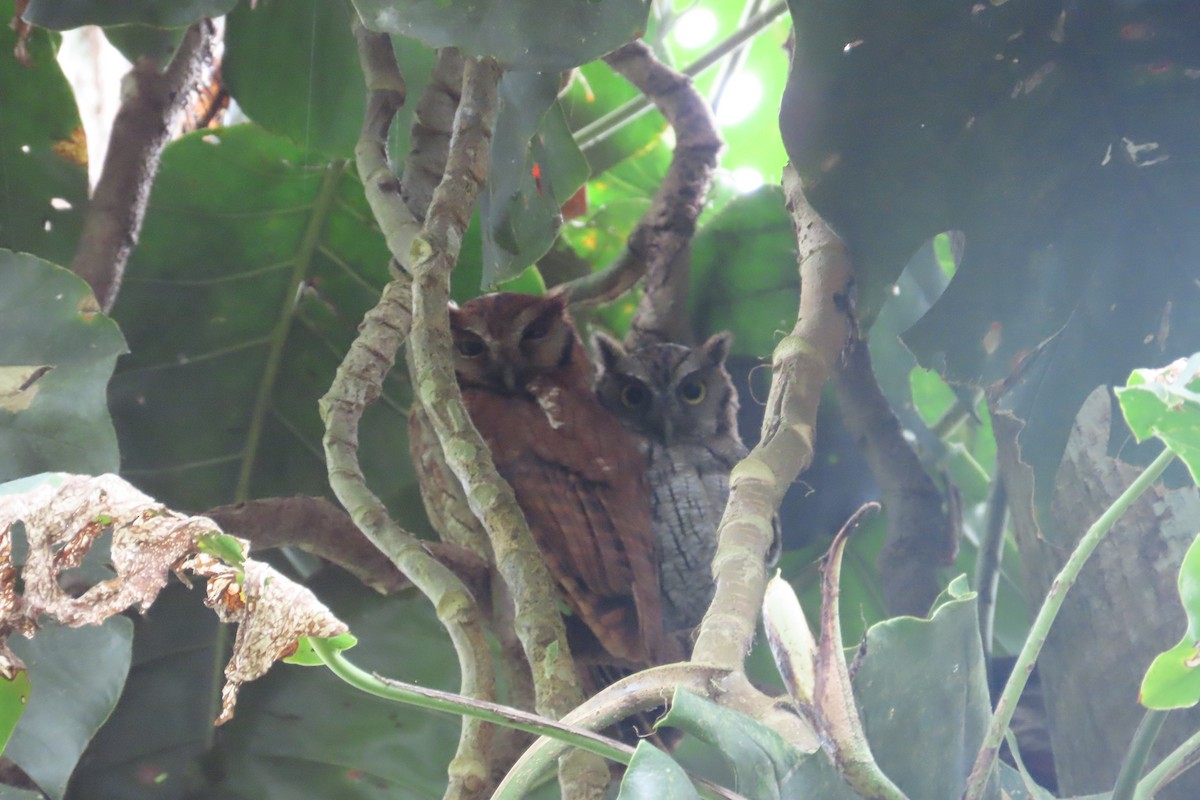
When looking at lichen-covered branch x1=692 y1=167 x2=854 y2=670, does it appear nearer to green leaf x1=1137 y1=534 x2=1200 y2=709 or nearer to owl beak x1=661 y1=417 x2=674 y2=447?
green leaf x1=1137 y1=534 x2=1200 y2=709

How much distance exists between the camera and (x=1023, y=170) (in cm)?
92

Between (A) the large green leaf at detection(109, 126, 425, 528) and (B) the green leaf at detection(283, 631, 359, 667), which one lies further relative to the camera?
(A) the large green leaf at detection(109, 126, 425, 528)

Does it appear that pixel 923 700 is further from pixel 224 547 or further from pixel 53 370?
pixel 53 370

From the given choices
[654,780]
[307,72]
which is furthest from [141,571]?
[307,72]

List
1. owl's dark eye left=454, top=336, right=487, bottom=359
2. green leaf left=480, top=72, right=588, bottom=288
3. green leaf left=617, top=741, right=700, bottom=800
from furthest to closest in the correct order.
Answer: owl's dark eye left=454, top=336, right=487, bottom=359
green leaf left=480, top=72, right=588, bottom=288
green leaf left=617, top=741, right=700, bottom=800

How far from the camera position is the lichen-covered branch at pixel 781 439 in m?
0.66

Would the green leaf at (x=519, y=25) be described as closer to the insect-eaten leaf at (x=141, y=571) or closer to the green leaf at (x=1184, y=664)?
the insect-eaten leaf at (x=141, y=571)

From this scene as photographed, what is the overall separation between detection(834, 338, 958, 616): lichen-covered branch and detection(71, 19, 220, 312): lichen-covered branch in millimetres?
1025

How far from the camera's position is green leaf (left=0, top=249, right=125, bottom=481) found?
3.30 ft

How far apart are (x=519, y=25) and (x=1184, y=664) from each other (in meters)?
0.73

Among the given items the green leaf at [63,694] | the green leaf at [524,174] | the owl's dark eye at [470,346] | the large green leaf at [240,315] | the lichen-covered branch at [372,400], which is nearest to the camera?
the lichen-covered branch at [372,400]

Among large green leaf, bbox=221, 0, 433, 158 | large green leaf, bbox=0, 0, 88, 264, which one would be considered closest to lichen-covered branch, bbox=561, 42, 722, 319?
large green leaf, bbox=221, 0, 433, 158

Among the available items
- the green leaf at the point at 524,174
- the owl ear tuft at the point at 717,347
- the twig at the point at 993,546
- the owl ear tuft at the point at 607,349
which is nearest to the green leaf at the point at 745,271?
the owl ear tuft at the point at 717,347

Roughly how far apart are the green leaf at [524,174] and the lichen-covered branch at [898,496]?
1.50 feet
